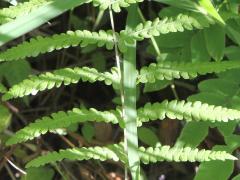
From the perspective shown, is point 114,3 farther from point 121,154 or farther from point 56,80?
point 121,154

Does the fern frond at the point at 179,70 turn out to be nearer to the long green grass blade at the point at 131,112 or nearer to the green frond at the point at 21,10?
the long green grass blade at the point at 131,112

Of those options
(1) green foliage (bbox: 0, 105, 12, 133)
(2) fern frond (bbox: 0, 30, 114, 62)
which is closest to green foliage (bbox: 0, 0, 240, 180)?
(2) fern frond (bbox: 0, 30, 114, 62)

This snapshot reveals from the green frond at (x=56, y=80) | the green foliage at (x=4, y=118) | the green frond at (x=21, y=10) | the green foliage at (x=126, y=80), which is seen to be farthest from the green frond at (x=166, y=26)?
the green foliage at (x=4, y=118)

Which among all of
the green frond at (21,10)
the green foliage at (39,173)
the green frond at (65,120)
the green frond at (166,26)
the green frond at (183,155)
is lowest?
the green foliage at (39,173)

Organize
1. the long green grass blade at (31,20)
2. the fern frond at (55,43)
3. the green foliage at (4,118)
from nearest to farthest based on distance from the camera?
the long green grass blade at (31,20) → the fern frond at (55,43) → the green foliage at (4,118)

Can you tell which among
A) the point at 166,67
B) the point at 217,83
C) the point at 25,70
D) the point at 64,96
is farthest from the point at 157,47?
the point at 64,96

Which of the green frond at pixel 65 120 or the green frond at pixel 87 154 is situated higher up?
the green frond at pixel 65 120

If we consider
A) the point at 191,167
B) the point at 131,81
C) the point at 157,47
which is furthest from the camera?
the point at 191,167

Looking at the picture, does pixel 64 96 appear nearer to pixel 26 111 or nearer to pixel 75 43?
pixel 26 111
